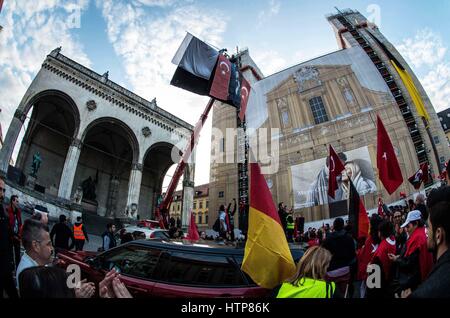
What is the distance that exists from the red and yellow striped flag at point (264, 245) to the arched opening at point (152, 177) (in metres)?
22.2

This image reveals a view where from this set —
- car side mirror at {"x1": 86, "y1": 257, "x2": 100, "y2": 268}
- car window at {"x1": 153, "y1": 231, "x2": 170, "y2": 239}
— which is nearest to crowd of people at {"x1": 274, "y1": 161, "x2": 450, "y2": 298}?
car side mirror at {"x1": 86, "y1": 257, "x2": 100, "y2": 268}

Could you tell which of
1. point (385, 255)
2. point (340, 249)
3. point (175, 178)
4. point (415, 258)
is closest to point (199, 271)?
point (340, 249)

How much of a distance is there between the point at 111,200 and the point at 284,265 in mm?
23288

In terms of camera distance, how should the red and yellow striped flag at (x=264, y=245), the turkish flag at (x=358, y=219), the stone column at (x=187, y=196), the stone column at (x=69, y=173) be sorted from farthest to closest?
the stone column at (x=187, y=196), the stone column at (x=69, y=173), the turkish flag at (x=358, y=219), the red and yellow striped flag at (x=264, y=245)

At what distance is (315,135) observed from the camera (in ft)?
67.4

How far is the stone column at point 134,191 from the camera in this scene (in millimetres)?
19016

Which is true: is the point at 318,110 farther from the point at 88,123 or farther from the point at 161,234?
the point at 88,123

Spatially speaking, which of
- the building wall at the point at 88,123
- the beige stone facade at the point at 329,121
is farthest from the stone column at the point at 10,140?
the beige stone facade at the point at 329,121

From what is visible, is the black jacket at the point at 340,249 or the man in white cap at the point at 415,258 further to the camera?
the black jacket at the point at 340,249

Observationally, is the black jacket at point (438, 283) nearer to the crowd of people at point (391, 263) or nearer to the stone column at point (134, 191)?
the crowd of people at point (391, 263)

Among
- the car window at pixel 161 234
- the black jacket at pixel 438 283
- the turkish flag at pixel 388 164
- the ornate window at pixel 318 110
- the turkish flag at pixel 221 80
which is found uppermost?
the ornate window at pixel 318 110
